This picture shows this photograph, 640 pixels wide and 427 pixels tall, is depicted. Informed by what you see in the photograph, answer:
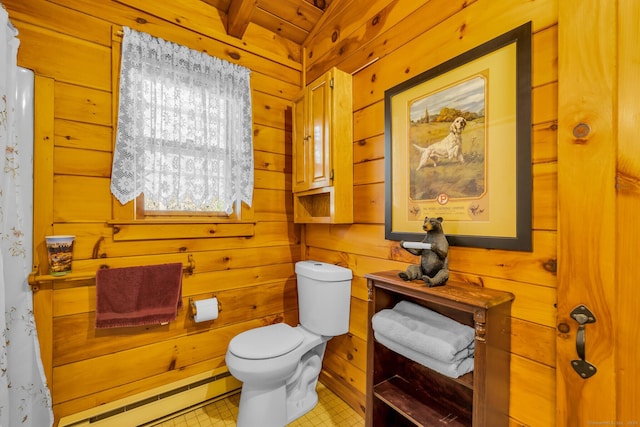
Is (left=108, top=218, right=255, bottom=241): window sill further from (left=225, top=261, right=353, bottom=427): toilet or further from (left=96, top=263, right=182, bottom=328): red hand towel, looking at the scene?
(left=225, top=261, right=353, bottom=427): toilet

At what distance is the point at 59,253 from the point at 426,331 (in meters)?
1.63

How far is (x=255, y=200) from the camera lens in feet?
6.23

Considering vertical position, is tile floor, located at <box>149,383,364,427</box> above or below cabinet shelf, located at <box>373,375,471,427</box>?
below

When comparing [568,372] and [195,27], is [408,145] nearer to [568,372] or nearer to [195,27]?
[568,372]

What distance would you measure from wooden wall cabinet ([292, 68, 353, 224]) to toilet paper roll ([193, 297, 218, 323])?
77cm

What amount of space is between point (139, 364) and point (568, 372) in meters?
1.91

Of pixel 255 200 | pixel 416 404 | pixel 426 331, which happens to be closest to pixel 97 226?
pixel 255 200

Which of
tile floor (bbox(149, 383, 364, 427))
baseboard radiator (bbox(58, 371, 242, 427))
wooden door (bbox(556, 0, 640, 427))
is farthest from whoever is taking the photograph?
tile floor (bbox(149, 383, 364, 427))

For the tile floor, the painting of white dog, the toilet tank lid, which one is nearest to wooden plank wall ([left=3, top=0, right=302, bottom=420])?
the tile floor

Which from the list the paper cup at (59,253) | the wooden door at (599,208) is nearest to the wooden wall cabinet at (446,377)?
the wooden door at (599,208)

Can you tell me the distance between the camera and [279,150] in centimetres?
201

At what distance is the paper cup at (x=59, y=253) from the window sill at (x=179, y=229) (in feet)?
0.63

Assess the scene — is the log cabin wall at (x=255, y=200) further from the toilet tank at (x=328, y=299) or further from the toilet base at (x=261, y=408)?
the toilet base at (x=261, y=408)

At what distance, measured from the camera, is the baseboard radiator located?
139 centimetres
